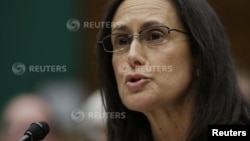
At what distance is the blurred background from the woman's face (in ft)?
0.26

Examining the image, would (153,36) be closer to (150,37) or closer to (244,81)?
(150,37)

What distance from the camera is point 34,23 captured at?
1254 mm

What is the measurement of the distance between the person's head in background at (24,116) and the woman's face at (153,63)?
0.53 feet

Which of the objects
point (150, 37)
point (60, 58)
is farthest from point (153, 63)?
point (60, 58)

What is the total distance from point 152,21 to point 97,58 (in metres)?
0.15

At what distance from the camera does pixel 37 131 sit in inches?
41.6

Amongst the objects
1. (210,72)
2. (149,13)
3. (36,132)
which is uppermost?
(149,13)

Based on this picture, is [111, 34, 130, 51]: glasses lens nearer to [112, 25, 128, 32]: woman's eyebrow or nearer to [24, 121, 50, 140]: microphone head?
[112, 25, 128, 32]: woman's eyebrow

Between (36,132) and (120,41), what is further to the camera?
(120,41)

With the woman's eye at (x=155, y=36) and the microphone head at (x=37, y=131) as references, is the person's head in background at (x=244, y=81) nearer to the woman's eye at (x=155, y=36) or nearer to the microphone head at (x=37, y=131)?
the woman's eye at (x=155, y=36)

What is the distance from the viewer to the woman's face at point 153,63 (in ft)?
3.70

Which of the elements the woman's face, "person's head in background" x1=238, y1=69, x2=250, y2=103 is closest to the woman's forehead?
the woman's face

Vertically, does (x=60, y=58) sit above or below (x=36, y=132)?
above

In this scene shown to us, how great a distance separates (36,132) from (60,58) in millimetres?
213
